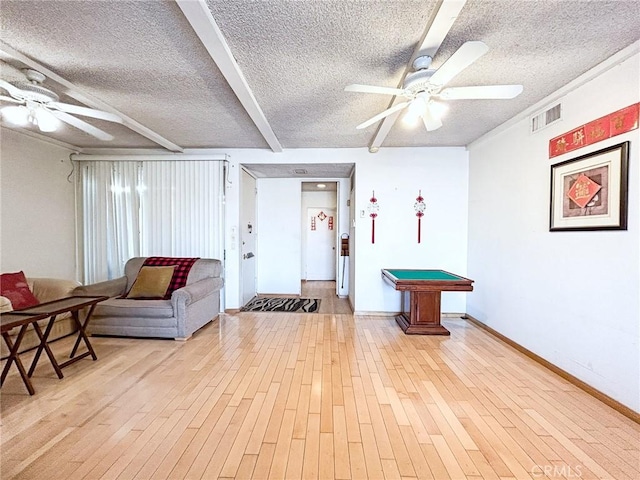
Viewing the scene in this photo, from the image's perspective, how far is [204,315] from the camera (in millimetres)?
3639

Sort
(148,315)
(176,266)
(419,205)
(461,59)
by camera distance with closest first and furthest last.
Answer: (461,59) < (148,315) < (176,266) < (419,205)

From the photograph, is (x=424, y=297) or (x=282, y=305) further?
(x=282, y=305)

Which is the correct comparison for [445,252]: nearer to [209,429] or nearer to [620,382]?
[620,382]

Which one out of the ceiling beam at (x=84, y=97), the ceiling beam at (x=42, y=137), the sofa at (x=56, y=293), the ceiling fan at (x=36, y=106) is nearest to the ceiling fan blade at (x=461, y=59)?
the ceiling fan at (x=36, y=106)

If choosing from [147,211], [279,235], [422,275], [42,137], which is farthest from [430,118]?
[42,137]

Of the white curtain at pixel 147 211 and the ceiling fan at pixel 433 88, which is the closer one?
the ceiling fan at pixel 433 88

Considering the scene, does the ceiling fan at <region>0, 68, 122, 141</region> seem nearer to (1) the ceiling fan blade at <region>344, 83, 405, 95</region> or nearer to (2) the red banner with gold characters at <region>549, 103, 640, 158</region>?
(1) the ceiling fan blade at <region>344, 83, 405, 95</region>

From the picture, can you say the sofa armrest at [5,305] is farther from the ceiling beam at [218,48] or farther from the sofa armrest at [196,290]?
the ceiling beam at [218,48]

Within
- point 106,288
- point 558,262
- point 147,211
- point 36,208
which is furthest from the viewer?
point 147,211

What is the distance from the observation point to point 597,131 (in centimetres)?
218

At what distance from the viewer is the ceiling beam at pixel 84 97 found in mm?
2008

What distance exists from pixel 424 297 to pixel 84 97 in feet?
13.9

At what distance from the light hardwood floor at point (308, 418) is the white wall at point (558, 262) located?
31 centimetres

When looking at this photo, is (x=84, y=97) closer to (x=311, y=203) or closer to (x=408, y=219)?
(x=408, y=219)
